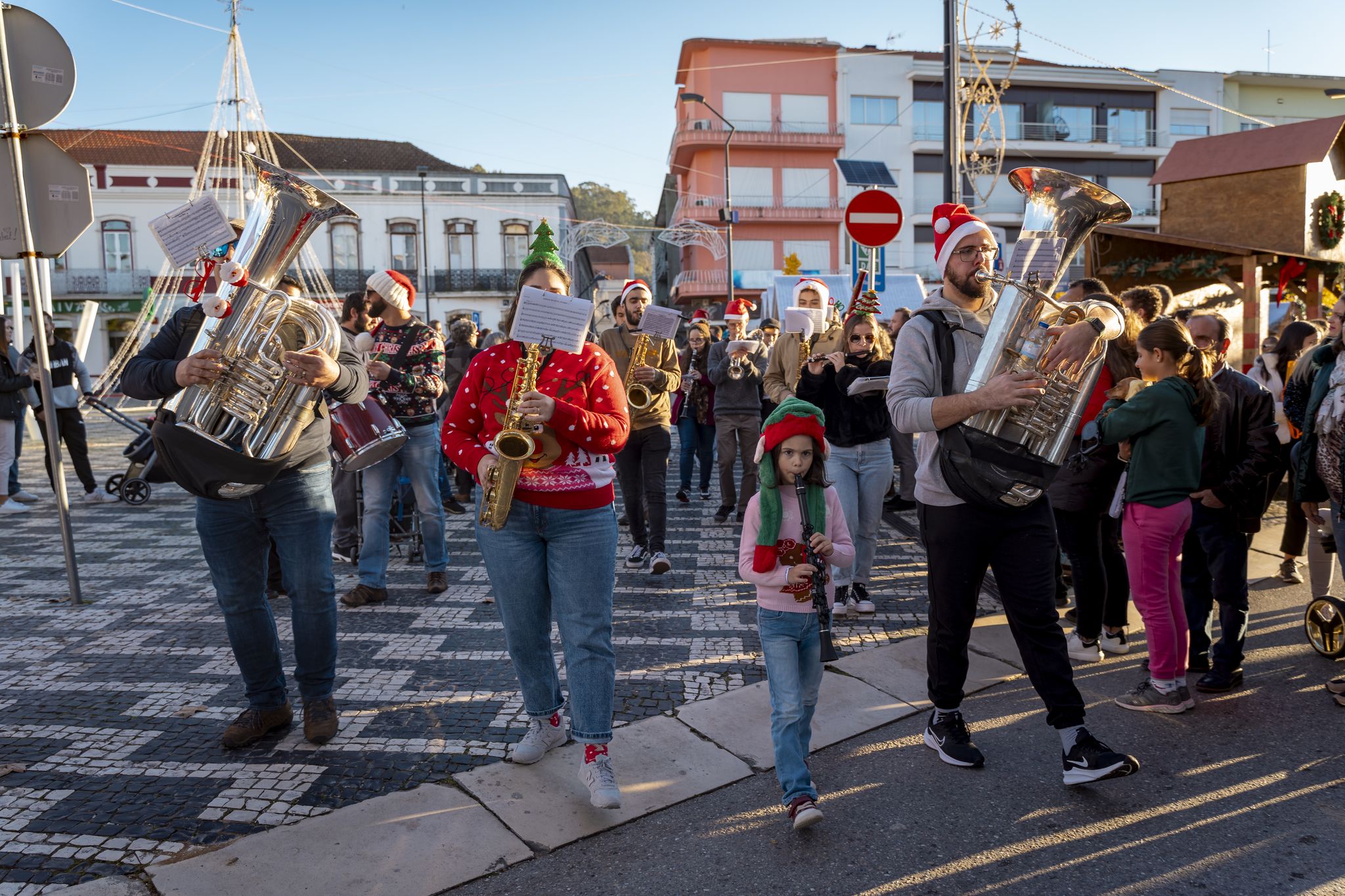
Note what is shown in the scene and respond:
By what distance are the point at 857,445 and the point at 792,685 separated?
255cm

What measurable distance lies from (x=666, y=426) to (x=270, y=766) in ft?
12.3

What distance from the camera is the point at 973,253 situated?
3.60 metres

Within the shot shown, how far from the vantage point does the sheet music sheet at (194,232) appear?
3.53 m

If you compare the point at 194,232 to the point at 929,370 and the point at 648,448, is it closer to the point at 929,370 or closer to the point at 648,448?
the point at 929,370

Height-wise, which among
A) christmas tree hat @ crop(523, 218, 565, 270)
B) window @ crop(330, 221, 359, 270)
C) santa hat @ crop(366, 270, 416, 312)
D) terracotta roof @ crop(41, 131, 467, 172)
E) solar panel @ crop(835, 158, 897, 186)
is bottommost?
christmas tree hat @ crop(523, 218, 565, 270)

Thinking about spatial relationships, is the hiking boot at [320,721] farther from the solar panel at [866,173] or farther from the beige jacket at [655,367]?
the solar panel at [866,173]

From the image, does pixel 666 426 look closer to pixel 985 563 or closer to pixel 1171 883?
pixel 985 563

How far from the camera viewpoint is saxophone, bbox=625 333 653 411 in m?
6.41

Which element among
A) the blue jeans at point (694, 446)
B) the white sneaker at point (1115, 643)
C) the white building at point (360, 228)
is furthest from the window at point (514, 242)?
the white sneaker at point (1115, 643)

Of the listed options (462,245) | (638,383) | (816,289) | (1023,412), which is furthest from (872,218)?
(462,245)

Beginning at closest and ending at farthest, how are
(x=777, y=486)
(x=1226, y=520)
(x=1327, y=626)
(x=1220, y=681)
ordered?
(x=777, y=486)
(x=1220, y=681)
(x=1226, y=520)
(x=1327, y=626)

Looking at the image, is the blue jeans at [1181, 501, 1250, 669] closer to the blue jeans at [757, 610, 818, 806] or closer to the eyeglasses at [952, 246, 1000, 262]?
the eyeglasses at [952, 246, 1000, 262]

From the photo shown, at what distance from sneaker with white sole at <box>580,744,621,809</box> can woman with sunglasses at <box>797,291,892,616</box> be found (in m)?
2.39

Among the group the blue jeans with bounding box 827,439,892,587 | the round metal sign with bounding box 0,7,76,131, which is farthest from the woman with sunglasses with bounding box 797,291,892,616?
the round metal sign with bounding box 0,7,76,131
